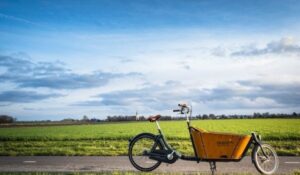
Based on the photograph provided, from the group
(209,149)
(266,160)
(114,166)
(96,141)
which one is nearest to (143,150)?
(209,149)

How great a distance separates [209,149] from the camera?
871 cm

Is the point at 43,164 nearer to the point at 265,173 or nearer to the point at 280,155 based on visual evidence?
the point at 265,173

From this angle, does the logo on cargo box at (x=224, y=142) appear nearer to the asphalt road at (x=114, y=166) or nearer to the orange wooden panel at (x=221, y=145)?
the orange wooden panel at (x=221, y=145)

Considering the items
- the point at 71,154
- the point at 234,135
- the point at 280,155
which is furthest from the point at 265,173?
the point at 71,154

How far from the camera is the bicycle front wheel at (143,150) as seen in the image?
31.0ft

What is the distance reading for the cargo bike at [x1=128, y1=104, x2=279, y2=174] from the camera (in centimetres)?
866

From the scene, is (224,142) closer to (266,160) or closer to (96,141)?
(266,160)

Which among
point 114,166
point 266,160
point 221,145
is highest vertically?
point 221,145

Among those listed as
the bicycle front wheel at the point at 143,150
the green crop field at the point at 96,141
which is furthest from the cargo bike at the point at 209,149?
the green crop field at the point at 96,141

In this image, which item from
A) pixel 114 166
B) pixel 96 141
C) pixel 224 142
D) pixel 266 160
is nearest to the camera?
pixel 224 142

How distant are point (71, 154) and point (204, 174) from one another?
26.8 feet

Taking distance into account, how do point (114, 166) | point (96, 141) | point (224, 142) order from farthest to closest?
point (96, 141)
point (114, 166)
point (224, 142)

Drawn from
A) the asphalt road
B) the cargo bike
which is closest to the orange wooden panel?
the cargo bike

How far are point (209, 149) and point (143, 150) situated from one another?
173cm
